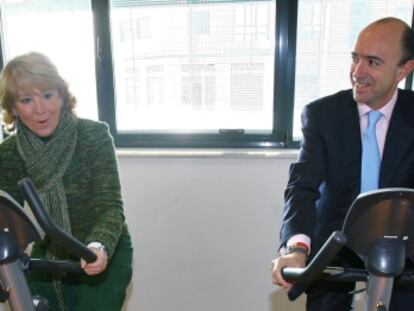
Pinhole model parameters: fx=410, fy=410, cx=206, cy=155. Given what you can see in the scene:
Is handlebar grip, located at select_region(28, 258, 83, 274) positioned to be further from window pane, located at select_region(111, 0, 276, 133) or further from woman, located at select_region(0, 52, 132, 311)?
window pane, located at select_region(111, 0, 276, 133)

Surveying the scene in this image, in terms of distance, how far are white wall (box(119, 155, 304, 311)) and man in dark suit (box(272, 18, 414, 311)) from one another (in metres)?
0.72

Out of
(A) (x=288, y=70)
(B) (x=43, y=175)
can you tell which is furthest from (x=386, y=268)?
(A) (x=288, y=70)

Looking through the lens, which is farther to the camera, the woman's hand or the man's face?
the man's face

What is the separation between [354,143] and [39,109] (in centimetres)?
109

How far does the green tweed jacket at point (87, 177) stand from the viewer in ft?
4.79

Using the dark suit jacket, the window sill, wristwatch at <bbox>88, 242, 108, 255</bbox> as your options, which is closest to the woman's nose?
wristwatch at <bbox>88, 242, 108, 255</bbox>

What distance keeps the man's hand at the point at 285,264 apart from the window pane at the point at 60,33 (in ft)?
5.05

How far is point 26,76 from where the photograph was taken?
4.62ft

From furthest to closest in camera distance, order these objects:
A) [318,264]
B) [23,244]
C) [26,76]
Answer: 1. [26,76]
2. [23,244]
3. [318,264]

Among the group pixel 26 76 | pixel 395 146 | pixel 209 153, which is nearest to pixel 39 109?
pixel 26 76

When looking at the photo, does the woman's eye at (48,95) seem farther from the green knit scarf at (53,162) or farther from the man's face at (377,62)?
the man's face at (377,62)

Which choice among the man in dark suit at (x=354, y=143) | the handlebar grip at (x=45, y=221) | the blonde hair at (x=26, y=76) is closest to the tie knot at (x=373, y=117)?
the man in dark suit at (x=354, y=143)

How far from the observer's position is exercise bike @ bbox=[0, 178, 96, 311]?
37.6 inches

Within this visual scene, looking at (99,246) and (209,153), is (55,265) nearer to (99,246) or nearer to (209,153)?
(99,246)
